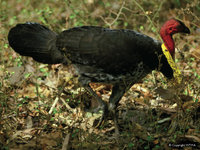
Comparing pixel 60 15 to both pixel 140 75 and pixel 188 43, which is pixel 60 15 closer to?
pixel 188 43

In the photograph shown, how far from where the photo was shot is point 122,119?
14.1 ft

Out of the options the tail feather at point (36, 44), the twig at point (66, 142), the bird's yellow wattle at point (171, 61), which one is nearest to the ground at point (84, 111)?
the twig at point (66, 142)

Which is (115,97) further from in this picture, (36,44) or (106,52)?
(36,44)

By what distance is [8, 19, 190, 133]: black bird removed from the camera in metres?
3.74

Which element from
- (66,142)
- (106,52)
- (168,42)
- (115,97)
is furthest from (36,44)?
(168,42)

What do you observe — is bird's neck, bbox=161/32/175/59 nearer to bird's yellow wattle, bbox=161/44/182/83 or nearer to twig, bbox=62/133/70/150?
bird's yellow wattle, bbox=161/44/182/83

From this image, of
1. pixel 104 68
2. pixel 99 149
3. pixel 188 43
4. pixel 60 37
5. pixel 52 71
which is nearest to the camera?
pixel 99 149

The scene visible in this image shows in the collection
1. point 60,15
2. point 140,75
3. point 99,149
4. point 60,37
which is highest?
point 60,15

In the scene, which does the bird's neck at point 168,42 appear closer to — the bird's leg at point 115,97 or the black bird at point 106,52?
the black bird at point 106,52

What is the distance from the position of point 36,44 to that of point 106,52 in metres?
1.07

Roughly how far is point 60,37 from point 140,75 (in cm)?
116

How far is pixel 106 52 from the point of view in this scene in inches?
147

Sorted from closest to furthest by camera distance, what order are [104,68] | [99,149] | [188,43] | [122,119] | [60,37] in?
[99,149] → [104,68] → [60,37] → [122,119] → [188,43]

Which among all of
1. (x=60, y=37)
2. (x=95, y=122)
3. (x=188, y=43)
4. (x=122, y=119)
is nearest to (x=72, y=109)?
(x=95, y=122)
